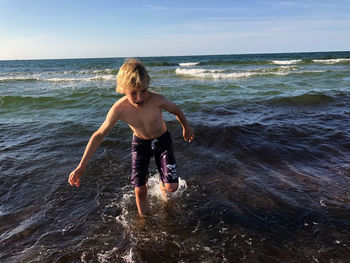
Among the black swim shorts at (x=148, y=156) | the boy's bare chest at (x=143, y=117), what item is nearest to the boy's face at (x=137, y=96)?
the boy's bare chest at (x=143, y=117)

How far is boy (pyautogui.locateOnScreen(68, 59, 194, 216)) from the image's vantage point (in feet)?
8.21

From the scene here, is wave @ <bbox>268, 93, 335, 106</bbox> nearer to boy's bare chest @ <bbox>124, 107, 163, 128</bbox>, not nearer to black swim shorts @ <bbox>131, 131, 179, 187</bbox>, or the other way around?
black swim shorts @ <bbox>131, 131, 179, 187</bbox>

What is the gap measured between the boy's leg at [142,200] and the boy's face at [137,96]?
1110mm

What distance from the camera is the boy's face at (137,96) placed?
2.54 metres

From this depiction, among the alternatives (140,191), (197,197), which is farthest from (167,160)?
(197,197)

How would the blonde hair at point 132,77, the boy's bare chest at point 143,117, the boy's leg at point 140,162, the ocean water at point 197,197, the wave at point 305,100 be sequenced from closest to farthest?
the blonde hair at point 132,77, the ocean water at point 197,197, the boy's bare chest at point 143,117, the boy's leg at point 140,162, the wave at point 305,100

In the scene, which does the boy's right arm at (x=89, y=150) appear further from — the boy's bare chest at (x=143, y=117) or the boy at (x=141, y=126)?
the boy's bare chest at (x=143, y=117)

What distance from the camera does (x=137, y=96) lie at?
2588 mm

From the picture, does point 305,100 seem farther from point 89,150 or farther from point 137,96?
point 89,150

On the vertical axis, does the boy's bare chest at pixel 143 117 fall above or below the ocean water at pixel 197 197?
above

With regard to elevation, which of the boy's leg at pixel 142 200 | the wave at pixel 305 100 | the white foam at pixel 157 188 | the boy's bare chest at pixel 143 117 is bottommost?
the white foam at pixel 157 188

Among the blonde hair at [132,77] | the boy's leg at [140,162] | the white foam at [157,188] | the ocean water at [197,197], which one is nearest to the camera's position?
the blonde hair at [132,77]

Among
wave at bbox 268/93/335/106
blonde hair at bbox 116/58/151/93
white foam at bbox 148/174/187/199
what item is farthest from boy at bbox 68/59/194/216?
wave at bbox 268/93/335/106

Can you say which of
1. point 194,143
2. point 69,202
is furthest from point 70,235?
point 194,143
